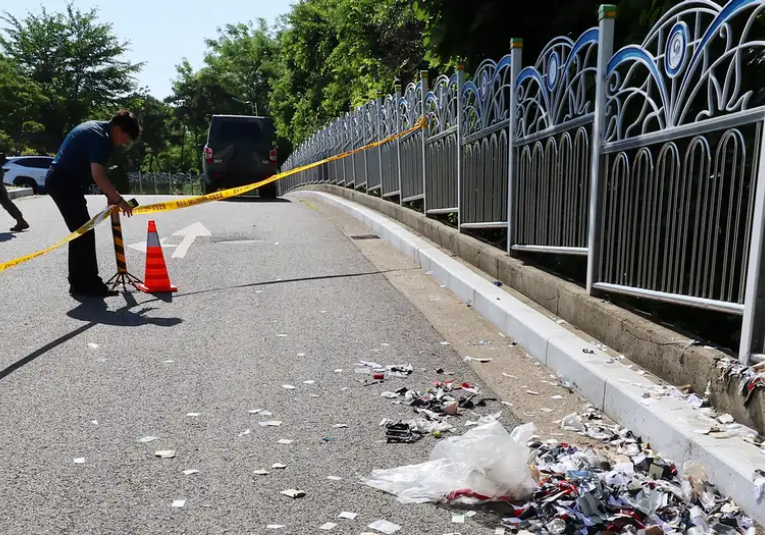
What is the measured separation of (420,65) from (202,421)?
13510mm

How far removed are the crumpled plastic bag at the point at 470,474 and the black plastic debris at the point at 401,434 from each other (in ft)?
1.15

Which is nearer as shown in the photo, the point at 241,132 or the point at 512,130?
the point at 512,130

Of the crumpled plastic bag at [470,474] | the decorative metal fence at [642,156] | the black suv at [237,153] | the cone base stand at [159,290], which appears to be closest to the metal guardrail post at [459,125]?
the decorative metal fence at [642,156]

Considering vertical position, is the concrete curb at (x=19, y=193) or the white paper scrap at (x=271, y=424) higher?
the concrete curb at (x=19, y=193)

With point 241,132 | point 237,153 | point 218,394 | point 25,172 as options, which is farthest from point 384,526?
point 25,172

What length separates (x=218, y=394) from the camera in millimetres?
4051

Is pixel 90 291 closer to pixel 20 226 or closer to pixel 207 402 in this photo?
pixel 207 402

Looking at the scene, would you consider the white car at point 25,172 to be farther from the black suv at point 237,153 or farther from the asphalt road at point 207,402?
the asphalt road at point 207,402

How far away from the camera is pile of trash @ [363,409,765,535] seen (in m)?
2.65

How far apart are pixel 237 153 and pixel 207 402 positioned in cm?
1714

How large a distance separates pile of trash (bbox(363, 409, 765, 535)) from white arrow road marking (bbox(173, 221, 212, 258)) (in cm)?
666

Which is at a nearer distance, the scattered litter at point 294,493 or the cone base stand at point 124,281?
the scattered litter at point 294,493

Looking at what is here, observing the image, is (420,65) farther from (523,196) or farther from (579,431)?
(579,431)

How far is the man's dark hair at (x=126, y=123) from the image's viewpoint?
6527mm
